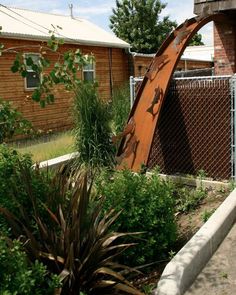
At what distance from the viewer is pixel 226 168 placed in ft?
22.9

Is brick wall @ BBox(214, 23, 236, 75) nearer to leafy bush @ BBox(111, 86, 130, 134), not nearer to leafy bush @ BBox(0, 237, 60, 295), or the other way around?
leafy bush @ BBox(111, 86, 130, 134)

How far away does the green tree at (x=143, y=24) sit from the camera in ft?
138

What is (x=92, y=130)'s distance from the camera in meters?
8.09

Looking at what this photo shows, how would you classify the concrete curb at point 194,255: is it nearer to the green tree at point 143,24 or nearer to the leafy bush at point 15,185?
the leafy bush at point 15,185

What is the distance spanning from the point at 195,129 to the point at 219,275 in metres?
3.61

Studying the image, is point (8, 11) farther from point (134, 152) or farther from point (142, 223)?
point (142, 223)

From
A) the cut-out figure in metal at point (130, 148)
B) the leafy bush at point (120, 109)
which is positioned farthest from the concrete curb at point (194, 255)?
the leafy bush at point (120, 109)

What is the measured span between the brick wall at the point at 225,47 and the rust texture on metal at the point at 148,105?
3.25 metres

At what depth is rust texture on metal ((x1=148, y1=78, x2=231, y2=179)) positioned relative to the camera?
22.7 ft

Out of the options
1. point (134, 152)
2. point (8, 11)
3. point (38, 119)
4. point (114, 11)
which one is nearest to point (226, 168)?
point (134, 152)

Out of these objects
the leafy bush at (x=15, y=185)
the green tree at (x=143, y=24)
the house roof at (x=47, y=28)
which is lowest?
the leafy bush at (x=15, y=185)

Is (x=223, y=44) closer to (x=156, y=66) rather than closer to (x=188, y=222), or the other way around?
(x=156, y=66)

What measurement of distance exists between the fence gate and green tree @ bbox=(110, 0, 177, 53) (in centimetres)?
3568

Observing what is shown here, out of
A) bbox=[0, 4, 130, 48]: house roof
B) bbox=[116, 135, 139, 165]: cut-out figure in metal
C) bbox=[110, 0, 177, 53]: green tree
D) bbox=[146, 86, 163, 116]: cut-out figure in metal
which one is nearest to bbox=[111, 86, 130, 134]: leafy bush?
bbox=[116, 135, 139, 165]: cut-out figure in metal
